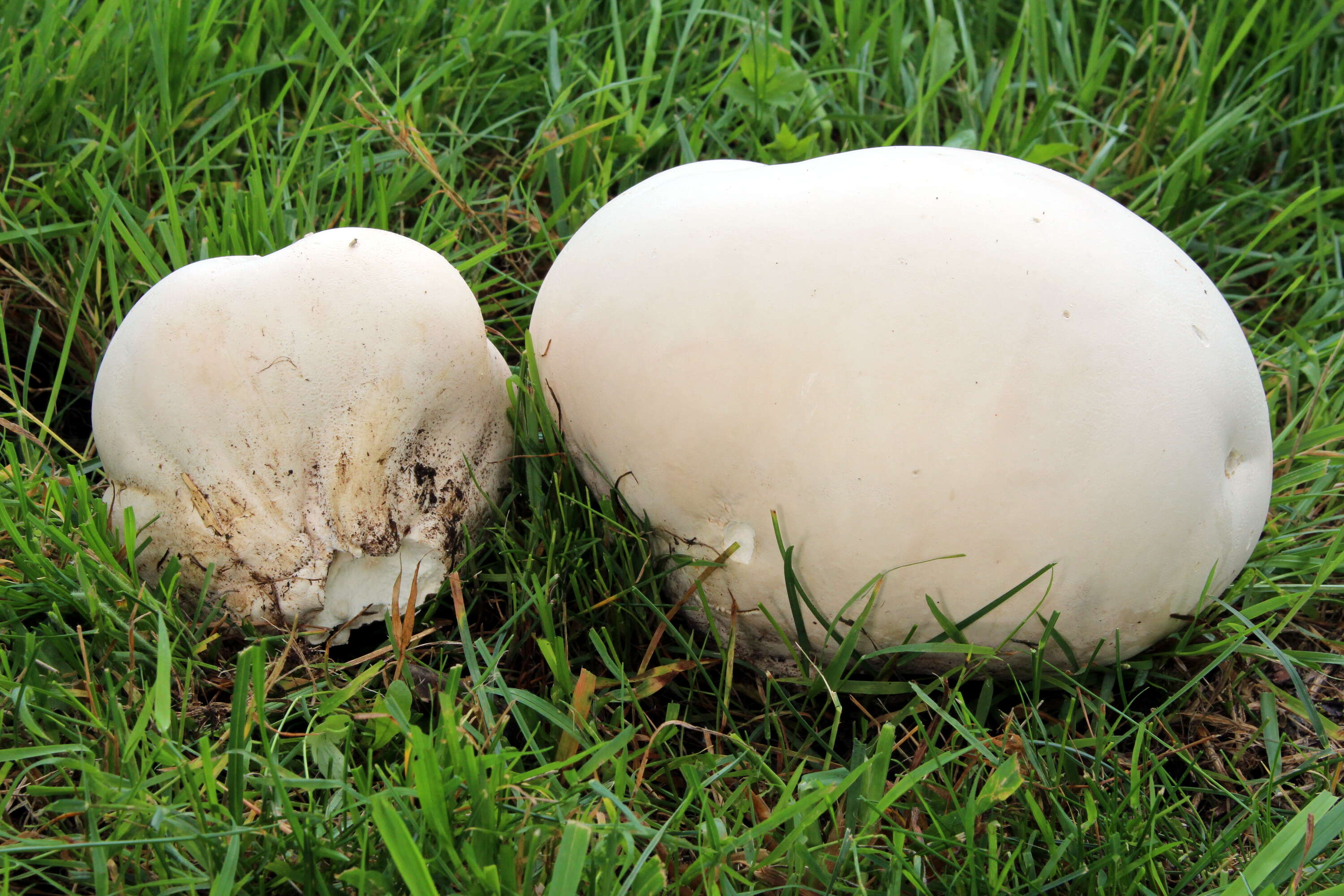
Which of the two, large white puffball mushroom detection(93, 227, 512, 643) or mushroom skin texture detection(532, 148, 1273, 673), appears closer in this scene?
mushroom skin texture detection(532, 148, 1273, 673)

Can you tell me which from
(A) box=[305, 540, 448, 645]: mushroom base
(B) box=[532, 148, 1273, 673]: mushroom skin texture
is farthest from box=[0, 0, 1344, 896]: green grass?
(B) box=[532, 148, 1273, 673]: mushroom skin texture

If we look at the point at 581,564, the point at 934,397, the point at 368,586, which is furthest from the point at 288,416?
the point at 934,397

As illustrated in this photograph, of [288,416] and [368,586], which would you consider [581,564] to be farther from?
[288,416]

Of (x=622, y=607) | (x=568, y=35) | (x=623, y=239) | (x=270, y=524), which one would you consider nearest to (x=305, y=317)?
(x=270, y=524)

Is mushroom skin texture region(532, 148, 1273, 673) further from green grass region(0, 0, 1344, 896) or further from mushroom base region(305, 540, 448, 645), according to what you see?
mushroom base region(305, 540, 448, 645)

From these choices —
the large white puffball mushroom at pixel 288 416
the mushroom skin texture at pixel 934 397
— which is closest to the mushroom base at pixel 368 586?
the large white puffball mushroom at pixel 288 416

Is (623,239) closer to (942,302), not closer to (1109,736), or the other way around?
(942,302)
